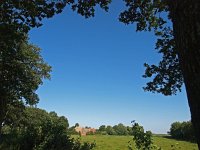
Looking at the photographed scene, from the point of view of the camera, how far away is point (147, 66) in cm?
2128

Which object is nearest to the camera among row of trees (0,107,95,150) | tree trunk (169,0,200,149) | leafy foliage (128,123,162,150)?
tree trunk (169,0,200,149)

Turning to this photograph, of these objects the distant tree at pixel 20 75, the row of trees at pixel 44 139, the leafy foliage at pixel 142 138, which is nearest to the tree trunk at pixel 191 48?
the leafy foliage at pixel 142 138

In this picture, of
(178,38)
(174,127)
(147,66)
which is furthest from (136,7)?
(174,127)

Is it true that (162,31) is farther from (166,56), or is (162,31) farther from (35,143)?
(35,143)

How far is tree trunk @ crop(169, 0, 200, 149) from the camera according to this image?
10.2 feet

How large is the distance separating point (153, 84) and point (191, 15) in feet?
59.5

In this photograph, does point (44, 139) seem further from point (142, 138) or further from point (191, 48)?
point (191, 48)

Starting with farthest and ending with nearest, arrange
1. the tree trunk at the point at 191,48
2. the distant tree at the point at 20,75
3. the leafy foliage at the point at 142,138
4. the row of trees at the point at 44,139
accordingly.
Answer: the distant tree at the point at 20,75
the row of trees at the point at 44,139
the leafy foliage at the point at 142,138
the tree trunk at the point at 191,48

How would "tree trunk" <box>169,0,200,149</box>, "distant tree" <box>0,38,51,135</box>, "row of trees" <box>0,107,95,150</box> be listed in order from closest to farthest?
"tree trunk" <box>169,0,200,149</box>, "row of trees" <box>0,107,95,150</box>, "distant tree" <box>0,38,51,135</box>

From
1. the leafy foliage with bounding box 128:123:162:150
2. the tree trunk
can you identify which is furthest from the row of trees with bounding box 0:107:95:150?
the tree trunk

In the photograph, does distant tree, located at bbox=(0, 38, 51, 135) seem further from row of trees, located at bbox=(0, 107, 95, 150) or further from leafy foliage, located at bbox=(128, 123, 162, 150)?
leafy foliage, located at bbox=(128, 123, 162, 150)

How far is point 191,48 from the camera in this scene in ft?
10.4

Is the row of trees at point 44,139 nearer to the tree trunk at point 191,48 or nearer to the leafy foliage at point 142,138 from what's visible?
the leafy foliage at point 142,138

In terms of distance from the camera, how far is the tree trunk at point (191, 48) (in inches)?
122
